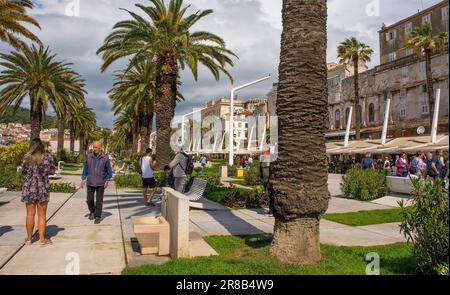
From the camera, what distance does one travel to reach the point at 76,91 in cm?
3344

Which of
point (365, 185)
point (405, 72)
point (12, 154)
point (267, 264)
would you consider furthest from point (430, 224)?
point (405, 72)

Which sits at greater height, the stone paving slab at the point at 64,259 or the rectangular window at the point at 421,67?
the rectangular window at the point at 421,67

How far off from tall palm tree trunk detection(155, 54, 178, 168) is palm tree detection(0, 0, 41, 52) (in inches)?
258

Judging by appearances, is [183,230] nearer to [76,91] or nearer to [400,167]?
[400,167]

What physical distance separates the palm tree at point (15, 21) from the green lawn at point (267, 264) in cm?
1778

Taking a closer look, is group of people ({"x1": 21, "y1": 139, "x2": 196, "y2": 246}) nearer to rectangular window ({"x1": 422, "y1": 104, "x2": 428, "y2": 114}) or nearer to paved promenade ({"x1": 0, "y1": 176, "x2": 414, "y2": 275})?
paved promenade ({"x1": 0, "y1": 176, "x2": 414, "y2": 275})

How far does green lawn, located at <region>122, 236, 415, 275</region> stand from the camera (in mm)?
4746

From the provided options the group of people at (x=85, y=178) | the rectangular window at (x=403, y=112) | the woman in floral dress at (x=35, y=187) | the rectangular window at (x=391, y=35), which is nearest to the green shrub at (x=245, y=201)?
the group of people at (x=85, y=178)

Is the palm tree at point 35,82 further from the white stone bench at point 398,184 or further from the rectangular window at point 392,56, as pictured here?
the rectangular window at point 392,56

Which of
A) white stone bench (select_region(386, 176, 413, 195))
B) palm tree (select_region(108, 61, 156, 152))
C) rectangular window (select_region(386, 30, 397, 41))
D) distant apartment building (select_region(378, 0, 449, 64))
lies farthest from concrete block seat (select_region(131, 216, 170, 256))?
rectangular window (select_region(386, 30, 397, 41))

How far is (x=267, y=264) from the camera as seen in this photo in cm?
498

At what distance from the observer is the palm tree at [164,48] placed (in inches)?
802

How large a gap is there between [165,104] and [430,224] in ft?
59.2
